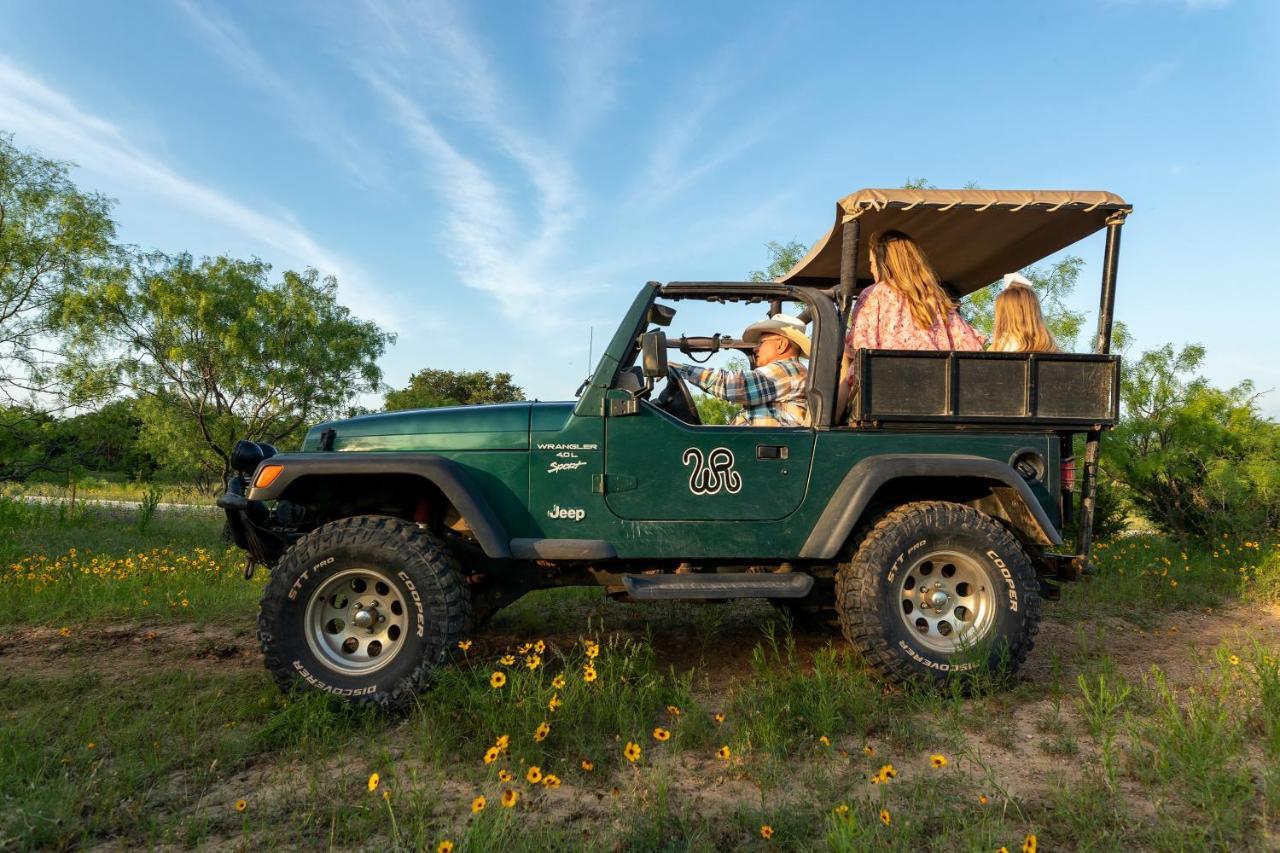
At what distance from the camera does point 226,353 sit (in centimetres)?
1722

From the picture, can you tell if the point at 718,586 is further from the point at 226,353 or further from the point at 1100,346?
the point at 226,353

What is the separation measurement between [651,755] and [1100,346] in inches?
124

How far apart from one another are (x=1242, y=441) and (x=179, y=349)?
19817mm

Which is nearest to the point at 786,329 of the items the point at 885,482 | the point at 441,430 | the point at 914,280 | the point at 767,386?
the point at 767,386

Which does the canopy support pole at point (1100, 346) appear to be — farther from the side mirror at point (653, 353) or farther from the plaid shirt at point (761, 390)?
the side mirror at point (653, 353)

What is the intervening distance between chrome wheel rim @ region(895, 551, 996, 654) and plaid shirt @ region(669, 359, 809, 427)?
0.95 meters

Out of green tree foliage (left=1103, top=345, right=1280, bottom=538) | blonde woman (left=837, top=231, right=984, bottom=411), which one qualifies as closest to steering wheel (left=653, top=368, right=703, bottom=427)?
blonde woman (left=837, top=231, right=984, bottom=411)

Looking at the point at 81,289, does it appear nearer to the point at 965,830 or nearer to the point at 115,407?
the point at 115,407

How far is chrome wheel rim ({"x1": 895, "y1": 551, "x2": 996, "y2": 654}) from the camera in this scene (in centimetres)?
344

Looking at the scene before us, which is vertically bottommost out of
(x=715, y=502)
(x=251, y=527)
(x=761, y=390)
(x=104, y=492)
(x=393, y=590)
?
(x=104, y=492)

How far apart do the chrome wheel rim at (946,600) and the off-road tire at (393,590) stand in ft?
7.17

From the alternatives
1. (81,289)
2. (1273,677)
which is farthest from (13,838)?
(81,289)

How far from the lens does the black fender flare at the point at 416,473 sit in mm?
3252

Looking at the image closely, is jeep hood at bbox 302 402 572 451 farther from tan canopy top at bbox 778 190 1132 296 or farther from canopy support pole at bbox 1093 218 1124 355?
canopy support pole at bbox 1093 218 1124 355
